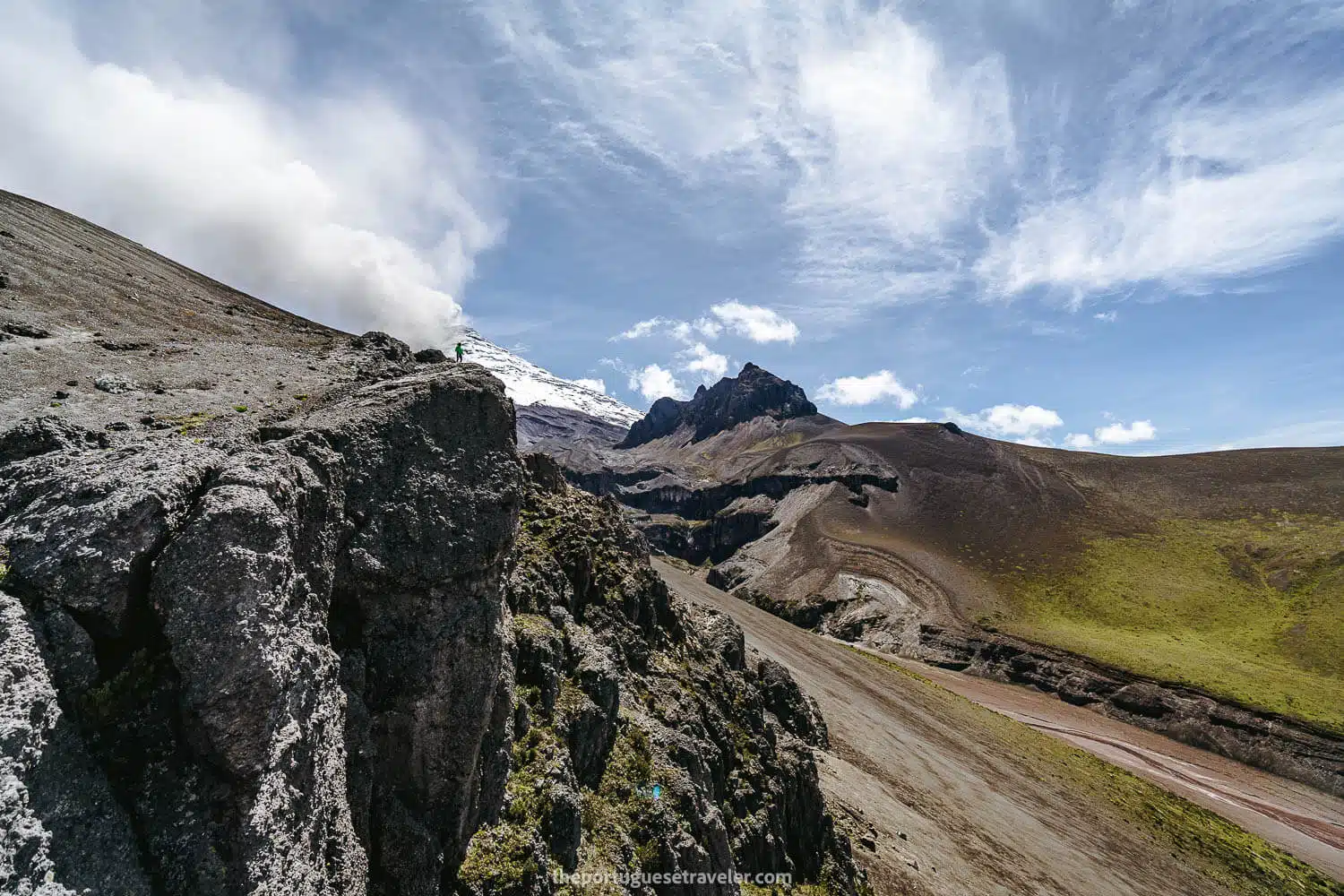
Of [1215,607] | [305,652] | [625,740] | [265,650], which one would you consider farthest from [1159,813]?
[1215,607]

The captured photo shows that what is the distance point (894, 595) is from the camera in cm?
10481

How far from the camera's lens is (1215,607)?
302 ft

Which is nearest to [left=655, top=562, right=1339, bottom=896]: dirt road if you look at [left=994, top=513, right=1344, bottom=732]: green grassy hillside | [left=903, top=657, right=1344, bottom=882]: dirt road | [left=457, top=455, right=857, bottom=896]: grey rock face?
[left=903, top=657, right=1344, bottom=882]: dirt road

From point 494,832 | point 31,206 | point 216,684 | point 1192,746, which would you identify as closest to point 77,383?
point 216,684

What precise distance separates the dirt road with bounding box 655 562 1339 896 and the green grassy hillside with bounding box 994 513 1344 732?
13.8 m

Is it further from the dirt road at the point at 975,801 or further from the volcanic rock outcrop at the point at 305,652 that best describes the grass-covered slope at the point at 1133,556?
the volcanic rock outcrop at the point at 305,652

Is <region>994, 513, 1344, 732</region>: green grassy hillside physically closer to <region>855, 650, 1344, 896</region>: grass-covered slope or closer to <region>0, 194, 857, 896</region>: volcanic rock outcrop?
<region>855, 650, 1344, 896</region>: grass-covered slope

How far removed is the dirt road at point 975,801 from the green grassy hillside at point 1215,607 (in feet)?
45.2

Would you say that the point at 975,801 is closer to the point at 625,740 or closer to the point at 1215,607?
the point at 625,740

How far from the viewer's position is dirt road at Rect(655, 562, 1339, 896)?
2814 centimetres

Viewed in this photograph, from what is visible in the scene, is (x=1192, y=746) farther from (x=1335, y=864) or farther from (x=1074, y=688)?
(x=1335, y=864)

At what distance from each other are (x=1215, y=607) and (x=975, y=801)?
87.7m

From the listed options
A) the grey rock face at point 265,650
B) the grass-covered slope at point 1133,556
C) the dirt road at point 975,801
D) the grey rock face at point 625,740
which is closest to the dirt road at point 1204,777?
the dirt road at point 975,801

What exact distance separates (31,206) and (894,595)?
368 feet
